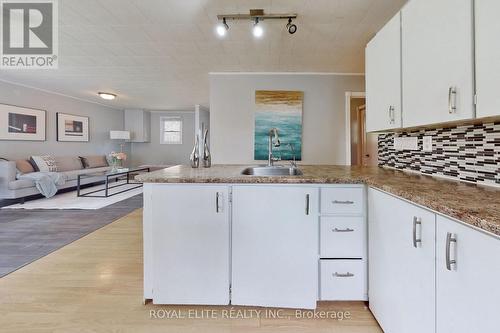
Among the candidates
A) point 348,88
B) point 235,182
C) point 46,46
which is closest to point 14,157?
point 46,46

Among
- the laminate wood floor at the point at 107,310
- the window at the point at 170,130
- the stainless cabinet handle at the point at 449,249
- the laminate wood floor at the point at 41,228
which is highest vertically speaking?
the window at the point at 170,130

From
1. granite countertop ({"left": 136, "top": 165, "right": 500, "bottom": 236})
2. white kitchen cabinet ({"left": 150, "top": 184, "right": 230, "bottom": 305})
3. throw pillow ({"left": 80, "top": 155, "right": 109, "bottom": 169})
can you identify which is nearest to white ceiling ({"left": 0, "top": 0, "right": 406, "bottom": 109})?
granite countertop ({"left": 136, "top": 165, "right": 500, "bottom": 236})

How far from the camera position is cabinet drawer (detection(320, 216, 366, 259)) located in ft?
5.67

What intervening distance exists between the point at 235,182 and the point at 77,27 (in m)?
2.49

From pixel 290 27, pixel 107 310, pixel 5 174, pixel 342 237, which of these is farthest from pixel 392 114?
pixel 5 174

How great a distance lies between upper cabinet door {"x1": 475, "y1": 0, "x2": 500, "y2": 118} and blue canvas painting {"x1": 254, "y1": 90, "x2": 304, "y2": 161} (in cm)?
326

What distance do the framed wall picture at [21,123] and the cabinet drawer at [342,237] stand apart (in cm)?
634

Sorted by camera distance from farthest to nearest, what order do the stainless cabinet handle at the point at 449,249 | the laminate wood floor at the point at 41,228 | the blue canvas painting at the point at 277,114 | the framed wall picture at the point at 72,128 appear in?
1. the framed wall picture at the point at 72,128
2. the blue canvas painting at the point at 277,114
3. the laminate wood floor at the point at 41,228
4. the stainless cabinet handle at the point at 449,249

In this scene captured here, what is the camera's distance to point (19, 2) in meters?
2.42

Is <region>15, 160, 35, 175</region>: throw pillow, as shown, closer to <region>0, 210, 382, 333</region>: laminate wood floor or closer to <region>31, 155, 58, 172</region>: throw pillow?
<region>31, 155, 58, 172</region>: throw pillow

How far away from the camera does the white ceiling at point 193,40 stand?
2408mm

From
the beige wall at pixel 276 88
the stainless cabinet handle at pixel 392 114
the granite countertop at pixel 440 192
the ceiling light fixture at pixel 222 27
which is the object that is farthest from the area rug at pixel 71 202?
the stainless cabinet handle at pixel 392 114

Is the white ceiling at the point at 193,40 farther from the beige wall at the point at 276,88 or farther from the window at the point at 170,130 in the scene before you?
the window at the point at 170,130

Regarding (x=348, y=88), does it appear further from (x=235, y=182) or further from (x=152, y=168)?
(x=152, y=168)
